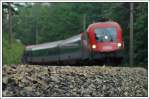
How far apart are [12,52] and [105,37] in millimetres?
1777

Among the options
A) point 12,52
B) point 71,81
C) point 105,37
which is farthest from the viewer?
point 105,37

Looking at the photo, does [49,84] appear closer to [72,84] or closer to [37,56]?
[72,84]

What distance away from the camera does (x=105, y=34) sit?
1163 cm

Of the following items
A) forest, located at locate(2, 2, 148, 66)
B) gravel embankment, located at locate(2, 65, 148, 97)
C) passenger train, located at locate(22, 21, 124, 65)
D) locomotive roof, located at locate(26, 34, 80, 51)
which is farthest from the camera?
locomotive roof, located at locate(26, 34, 80, 51)

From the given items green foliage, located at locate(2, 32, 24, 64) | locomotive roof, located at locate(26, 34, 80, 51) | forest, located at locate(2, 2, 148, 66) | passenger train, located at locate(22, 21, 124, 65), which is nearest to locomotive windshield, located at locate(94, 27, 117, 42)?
passenger train, located at locate(22, 21, 124, 65)

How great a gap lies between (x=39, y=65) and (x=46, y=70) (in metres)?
0.48

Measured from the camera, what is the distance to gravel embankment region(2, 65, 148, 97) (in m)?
10.0

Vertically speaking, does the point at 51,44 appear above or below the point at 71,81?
above

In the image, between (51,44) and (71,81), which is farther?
(51,44)

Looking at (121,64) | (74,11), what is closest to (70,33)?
(74,11)

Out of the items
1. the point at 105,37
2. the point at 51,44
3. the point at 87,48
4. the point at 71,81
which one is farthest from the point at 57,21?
the point at 71,81

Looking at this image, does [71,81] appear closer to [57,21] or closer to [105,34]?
[57,21]

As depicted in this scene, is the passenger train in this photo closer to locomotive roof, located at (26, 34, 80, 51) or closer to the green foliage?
locomotive roof, located at (26, 34, 80, 51)

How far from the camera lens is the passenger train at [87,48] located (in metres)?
11.2
